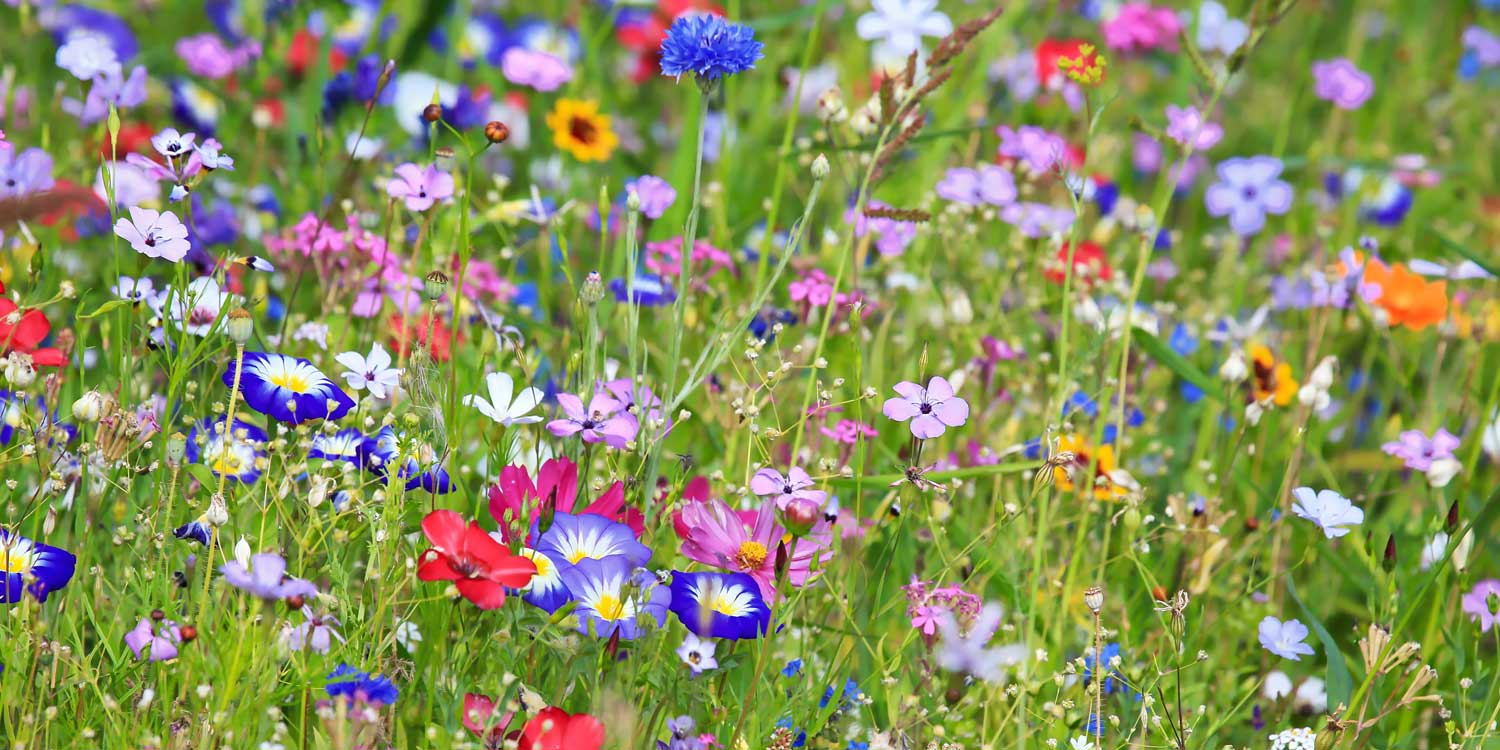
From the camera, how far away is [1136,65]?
4.18m

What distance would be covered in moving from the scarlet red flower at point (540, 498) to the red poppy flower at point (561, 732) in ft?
0.68

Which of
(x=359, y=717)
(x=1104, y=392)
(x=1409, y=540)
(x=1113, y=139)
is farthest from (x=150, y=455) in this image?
(x=1113, y=139)

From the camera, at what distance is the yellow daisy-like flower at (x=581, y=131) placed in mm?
2867

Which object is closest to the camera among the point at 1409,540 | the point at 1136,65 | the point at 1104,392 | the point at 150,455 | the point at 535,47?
the point at 150,455

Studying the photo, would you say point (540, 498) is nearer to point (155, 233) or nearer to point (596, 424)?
point (596, 424)

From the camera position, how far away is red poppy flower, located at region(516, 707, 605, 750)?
1404 mm

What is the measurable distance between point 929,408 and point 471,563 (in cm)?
57

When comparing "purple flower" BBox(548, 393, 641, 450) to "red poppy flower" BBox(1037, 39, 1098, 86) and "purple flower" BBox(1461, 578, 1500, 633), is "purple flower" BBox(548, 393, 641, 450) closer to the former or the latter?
"purple flower" BBox(1461, 578, 1500, 633)

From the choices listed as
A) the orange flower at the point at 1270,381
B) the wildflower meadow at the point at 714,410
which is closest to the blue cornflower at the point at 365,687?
the wildflower meadow at the point at 714,410

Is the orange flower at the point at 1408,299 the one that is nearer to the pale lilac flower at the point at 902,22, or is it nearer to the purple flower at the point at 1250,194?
the purple flower at the point at 1250,194

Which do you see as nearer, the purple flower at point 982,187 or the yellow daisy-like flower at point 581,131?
the purple flower at point 982,187

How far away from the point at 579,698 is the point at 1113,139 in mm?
2330

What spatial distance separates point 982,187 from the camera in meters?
2.58

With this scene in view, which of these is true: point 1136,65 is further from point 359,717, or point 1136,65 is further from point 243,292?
point 359,717
